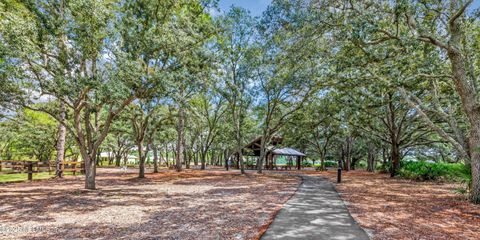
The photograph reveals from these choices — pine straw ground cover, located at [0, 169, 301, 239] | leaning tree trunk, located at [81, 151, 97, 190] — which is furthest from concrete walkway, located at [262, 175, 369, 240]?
leaning tree trunk, located at [81, 151, 97, 190]

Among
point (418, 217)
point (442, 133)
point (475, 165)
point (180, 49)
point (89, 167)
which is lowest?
point (418, 217)

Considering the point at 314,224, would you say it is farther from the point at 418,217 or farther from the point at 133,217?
the point at 133,217

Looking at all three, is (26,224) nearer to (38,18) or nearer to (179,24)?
(38,18)

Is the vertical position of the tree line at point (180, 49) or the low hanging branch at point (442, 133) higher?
the tree line at point (180, 49)

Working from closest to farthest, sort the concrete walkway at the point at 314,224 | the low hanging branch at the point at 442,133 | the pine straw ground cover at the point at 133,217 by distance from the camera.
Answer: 1. the concrete walkway at the point at 314,224
2. the pine straw ground cover at the point at 133,217
3. the low hanging branch at the point at 442,133

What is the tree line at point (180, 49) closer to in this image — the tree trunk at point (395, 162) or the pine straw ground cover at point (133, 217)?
the pine straw ground cover at point (133, 217)

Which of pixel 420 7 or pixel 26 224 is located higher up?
pixel 420 7

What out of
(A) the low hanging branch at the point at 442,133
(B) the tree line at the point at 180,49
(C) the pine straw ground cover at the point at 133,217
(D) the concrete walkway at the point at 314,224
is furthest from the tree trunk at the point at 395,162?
(C) the pine straw ground cover at the point at 133,217

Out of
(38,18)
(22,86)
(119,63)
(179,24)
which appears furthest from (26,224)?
(179,24)

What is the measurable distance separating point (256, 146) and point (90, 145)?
75.0ft

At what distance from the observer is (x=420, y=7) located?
892 cm

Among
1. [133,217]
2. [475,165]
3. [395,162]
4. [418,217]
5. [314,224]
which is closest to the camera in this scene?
[314,224]

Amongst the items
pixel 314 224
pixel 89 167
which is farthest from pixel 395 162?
pixel 89 167

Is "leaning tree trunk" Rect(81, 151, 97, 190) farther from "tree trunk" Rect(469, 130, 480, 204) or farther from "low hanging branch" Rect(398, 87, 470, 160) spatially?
"tree trunk" Rect(469, 130, 480, 204)
